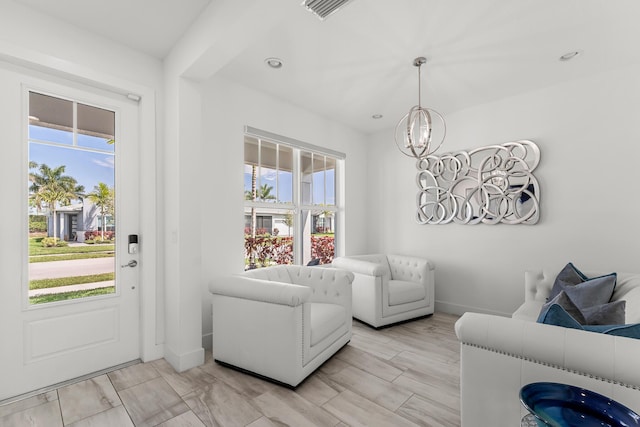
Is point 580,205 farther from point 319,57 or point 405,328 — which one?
point 319,57

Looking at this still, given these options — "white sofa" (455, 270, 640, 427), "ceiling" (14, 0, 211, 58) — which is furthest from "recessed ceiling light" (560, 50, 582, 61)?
"ceiling" (14, 0, 211, 58)

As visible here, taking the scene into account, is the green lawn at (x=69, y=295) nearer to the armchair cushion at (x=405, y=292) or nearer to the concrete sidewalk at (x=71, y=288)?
the concrete sidewalk at (x=71, y=288)

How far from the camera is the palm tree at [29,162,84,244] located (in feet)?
7.18

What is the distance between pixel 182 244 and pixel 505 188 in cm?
349

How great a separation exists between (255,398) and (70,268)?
68.5 inches

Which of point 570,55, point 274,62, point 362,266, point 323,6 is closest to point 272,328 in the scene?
point 362,266

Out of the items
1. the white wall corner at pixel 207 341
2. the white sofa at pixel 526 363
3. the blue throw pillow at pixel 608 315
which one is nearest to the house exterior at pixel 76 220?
the white wall corner at pixel 207 341

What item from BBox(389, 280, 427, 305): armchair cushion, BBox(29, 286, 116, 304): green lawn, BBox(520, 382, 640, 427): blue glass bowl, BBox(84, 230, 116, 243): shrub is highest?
BBox(84, 230, 116, 243): shrub

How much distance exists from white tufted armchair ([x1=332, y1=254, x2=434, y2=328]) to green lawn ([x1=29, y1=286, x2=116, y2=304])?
2.47 metres

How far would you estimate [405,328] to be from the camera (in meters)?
3.44

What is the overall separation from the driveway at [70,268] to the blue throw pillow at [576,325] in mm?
3041

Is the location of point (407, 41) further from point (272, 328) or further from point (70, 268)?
point (70, 268)

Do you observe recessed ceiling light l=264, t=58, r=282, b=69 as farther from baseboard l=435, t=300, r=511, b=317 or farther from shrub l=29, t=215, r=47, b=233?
baseboard l=435, t=300, r=511, b=317

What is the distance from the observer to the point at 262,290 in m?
2.31
